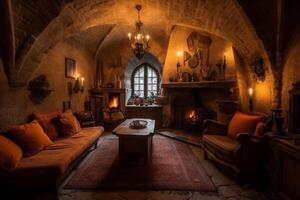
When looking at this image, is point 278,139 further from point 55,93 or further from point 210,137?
point 55,93

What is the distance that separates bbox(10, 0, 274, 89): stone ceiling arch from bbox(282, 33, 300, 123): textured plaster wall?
0.44 metres

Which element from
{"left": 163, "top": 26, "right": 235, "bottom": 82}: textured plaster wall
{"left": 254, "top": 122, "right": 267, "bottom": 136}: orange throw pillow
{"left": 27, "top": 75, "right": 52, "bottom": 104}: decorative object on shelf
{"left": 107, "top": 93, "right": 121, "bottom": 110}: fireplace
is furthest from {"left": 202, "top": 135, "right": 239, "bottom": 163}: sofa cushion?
{"left": 107, "top": 93, "right": 121, "bottom": 110}: fireplace

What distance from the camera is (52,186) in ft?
7.15

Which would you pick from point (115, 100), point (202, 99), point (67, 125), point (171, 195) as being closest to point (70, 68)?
point (67, 125)

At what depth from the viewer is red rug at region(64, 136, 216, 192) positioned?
8.46 feet

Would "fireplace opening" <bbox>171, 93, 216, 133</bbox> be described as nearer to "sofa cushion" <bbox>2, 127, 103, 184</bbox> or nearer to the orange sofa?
"sofa cushion" <bbox>2, 127, 103, 184</bbox>

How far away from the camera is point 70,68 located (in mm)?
4898

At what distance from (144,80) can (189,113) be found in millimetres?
2662

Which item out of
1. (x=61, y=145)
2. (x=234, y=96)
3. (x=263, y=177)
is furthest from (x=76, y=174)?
(x=234, y=96)

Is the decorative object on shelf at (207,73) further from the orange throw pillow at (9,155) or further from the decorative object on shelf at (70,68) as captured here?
the orange throw pillow at (9,155)

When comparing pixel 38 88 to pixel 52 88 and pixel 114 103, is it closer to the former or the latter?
pixel 52 88

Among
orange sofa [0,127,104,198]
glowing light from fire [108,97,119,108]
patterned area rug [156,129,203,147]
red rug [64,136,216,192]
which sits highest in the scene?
glowing light from fire [108,97,119,108]

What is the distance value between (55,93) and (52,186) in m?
2.55

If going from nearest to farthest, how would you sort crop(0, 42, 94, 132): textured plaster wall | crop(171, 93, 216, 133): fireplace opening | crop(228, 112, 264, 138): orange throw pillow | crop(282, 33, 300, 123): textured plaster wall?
crop(282, 33, 300, 123): textured plaster wall < crop(0, 42, 94, 132): textured plaster wall < crop(228, 112, 264, 138): orange throw pillow < crop(171, 93, 216, 133): fireplace opening
